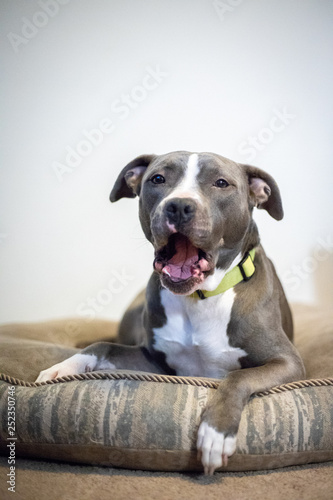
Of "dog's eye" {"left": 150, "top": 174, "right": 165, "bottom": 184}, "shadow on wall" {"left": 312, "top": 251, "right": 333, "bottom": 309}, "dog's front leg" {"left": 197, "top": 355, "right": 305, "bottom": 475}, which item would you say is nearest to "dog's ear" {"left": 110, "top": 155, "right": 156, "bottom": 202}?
"dog's eye" {"left": 150, "top": 174, "right": 165, "bottom": 184}

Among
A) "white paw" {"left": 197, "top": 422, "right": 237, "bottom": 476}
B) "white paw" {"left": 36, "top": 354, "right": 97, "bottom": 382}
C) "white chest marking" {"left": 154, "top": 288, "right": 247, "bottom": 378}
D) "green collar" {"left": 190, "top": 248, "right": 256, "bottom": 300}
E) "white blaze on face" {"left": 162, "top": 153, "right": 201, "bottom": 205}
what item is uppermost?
"white blaze on face" {"left": 162, "top": 153, "right": 201, "bottom": 205}

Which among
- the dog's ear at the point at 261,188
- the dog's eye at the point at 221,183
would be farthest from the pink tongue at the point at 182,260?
the dog's ear at the point at 261,188

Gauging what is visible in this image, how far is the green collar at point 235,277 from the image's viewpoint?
222 cm

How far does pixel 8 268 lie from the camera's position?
4.32 meters

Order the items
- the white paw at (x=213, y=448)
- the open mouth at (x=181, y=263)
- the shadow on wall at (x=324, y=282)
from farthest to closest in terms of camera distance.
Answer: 1. the shadow on wall at (x=324, y=282)
2. the open mouth at (x=181, y=263)
3. the white paw at (x=213, y=448)

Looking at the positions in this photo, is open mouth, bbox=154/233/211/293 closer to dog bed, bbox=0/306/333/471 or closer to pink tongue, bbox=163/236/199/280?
pink tongue, bbox=163/236/199/280

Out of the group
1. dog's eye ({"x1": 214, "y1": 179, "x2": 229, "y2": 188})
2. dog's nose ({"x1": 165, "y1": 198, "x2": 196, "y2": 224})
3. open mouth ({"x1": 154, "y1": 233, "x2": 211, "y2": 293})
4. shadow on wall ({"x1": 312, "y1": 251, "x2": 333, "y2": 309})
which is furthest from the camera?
shadow on wall ({"x1": 312, "y1": 251, "x2": 333, "y2": 309})

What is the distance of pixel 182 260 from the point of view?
2.04 m

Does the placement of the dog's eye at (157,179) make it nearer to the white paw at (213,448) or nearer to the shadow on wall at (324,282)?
the white paw at (213,448)

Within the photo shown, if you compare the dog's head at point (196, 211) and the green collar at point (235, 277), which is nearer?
the dog's head at point (196, 211)

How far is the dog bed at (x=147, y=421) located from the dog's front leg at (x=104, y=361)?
0.73ft

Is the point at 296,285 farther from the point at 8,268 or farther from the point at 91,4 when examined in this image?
the point at 91,4

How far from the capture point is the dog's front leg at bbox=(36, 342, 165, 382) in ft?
7.15

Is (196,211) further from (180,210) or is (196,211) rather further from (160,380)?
(160,380)
